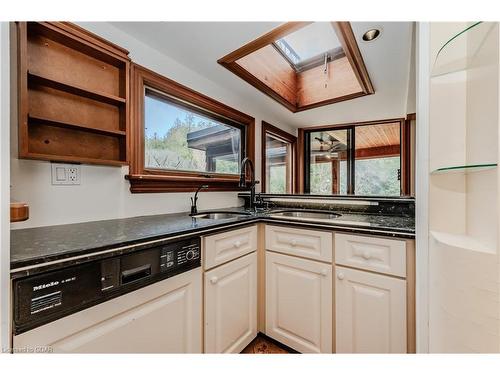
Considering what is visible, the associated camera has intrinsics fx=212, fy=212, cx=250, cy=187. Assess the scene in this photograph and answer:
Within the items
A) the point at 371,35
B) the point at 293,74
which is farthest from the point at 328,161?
the point at 371,35

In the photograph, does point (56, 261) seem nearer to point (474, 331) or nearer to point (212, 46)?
point (474, 331)

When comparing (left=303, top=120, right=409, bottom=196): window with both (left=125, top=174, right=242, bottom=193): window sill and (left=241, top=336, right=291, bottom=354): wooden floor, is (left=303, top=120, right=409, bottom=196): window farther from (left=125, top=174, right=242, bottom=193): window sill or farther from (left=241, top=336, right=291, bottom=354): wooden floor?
(left=241, top=336, right=291, bottom=354): wooden floor

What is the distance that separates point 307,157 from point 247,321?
7.27ft

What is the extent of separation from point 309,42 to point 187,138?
1157mm

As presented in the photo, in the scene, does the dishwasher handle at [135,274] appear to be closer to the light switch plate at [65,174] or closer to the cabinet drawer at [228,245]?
the cabinet drawer at [228,245]

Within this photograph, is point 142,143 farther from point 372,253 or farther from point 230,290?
point 372,253

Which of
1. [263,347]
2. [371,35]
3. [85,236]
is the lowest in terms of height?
[263,347]

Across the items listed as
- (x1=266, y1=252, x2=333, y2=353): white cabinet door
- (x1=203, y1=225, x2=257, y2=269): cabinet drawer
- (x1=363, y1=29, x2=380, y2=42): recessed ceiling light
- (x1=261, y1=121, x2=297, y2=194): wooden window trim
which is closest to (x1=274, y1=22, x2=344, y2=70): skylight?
(x1=363, y1=29, x2=380, y2=42): recessed ceiling light

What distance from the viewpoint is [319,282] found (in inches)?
46.2

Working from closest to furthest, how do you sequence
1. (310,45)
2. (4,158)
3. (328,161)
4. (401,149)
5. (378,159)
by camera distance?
(4,158)
(310,45)
(401,149)
(378,159)
(328,161)

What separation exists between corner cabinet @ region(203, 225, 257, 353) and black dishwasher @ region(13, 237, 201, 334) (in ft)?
0.75

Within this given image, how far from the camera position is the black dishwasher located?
54cm

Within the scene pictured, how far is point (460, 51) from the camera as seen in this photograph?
0.69 metres
